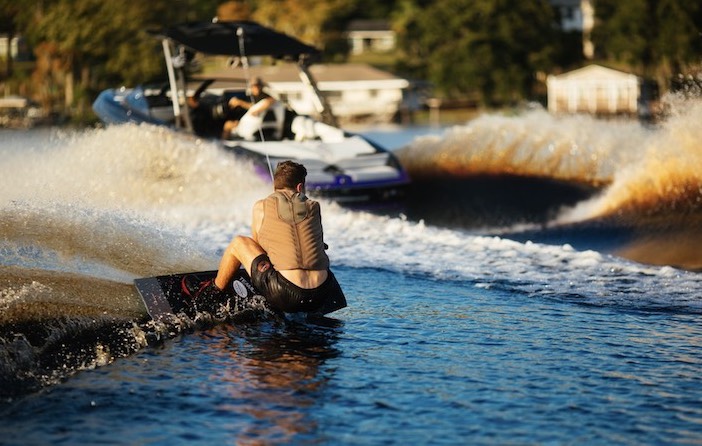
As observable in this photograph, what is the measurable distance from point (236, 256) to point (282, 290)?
2.00 feet

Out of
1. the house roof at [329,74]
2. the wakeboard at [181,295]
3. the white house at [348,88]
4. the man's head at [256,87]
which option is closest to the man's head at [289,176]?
the wakeboard at [181,295]

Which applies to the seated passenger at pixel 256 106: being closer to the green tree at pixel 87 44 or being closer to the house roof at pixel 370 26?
the green tree at pixel 87 44

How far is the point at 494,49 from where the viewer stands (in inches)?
2965

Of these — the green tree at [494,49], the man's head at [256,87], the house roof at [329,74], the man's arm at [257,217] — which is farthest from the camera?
the house roof at [329,74]

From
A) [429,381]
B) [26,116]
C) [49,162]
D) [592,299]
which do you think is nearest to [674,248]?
[592,299]

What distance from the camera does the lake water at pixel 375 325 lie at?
725cm

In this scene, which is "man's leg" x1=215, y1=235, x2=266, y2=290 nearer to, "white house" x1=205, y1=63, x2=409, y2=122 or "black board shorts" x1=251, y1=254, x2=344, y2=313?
"black board shorts" x1=251, y1=254, x2=344, y2=313

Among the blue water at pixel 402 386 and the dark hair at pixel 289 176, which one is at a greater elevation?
the dark hair at pixel 289 176

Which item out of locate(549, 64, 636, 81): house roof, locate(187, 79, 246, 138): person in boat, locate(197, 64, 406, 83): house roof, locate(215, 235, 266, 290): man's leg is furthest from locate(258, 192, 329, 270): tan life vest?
locate(197, 64, 406, 83): house roof

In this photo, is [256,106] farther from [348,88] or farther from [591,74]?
[348,88]

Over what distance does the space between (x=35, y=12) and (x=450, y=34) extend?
26.7m

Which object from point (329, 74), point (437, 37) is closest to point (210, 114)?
point (437, 37)

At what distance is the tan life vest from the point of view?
9133 mm

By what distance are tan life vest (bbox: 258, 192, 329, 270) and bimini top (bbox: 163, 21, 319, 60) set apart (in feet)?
34.7
